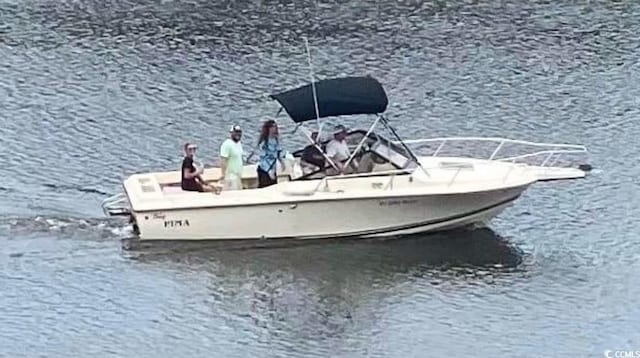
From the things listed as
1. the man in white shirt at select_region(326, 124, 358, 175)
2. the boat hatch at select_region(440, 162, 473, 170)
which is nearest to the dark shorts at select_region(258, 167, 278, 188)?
the man in white shirt at select_region(326, 124, 358, 175)

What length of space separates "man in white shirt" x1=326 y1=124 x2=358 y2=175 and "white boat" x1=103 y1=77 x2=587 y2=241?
15 cm

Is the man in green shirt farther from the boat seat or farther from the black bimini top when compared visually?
the black bimini top

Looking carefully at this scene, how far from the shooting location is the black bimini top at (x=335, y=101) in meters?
26.2

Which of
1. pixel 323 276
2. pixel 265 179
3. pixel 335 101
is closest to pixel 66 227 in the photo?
pixel 265 179

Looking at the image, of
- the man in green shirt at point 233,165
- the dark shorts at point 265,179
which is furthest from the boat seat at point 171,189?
the dark shorts at point 265,179

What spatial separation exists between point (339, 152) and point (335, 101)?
821 millimetres

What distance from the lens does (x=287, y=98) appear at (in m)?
26.6

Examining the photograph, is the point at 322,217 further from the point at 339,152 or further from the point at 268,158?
the point at 268,158

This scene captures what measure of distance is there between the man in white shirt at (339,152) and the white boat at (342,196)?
5.9 inches

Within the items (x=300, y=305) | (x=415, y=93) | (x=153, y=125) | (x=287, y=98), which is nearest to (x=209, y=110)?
(x=153, y=125)

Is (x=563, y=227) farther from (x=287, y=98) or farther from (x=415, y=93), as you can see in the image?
(x=415, y=93)

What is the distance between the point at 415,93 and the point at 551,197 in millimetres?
7633

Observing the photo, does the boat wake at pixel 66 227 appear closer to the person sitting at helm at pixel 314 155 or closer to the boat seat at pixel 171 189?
the boat seat at pixel 171 189

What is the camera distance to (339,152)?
26.0m
